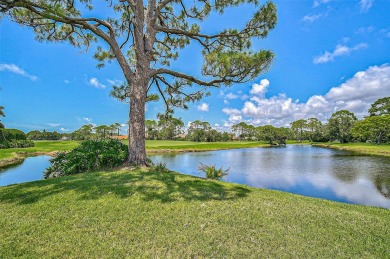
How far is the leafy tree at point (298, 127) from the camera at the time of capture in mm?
79562

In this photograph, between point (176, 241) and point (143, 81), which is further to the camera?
point (143, 81)

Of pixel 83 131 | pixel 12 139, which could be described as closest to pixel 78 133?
pixel 83 131

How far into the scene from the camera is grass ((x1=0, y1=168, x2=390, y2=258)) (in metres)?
2.51

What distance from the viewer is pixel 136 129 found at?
6809 mm

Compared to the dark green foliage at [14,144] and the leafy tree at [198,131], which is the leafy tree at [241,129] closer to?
the leafy tree at [198,131]

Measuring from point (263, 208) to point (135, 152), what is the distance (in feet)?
14.8

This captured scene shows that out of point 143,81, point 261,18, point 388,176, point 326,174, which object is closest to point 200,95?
point 143,81

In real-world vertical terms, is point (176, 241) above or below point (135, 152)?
below

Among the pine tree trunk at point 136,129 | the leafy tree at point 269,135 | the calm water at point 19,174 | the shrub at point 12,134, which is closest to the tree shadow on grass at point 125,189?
the pine tree trunk at point 136,129

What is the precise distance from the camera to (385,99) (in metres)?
44.2

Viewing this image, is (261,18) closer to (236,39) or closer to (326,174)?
(236,39)

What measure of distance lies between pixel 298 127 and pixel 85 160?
87069 mm

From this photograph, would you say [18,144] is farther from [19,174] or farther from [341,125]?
[341,125]

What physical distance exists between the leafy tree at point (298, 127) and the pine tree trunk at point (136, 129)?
83830mm
